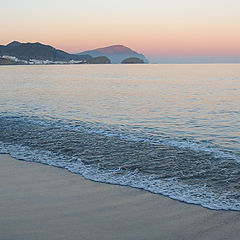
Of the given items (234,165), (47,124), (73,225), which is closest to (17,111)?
(47,124)

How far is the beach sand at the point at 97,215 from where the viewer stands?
6039mm

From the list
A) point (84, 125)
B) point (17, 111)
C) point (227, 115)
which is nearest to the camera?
point (84, 125)

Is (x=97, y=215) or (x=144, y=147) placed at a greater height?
(x=97, y=215)

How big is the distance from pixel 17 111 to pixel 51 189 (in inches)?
746

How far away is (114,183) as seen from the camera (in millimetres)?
9062

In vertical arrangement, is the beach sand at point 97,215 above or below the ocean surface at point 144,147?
above

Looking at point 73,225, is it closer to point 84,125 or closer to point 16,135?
point 16,135

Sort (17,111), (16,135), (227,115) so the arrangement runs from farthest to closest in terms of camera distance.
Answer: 1. (17,111)
2. (227,115)
3. (16,135)

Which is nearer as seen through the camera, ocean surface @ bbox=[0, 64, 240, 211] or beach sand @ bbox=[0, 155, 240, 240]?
beach sand @ bbox=[0, 155, 240, 240]

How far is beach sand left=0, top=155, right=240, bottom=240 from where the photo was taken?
604 cm

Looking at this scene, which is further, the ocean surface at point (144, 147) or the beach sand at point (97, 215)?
the ocean surface at point (144, 147)

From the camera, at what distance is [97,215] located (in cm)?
685

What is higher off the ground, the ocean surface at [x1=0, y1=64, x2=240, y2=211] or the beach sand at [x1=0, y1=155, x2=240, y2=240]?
the beach sand at [x1=0, y1=155, x2=240, y2=240]

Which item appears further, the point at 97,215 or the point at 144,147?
the point at 144,147
